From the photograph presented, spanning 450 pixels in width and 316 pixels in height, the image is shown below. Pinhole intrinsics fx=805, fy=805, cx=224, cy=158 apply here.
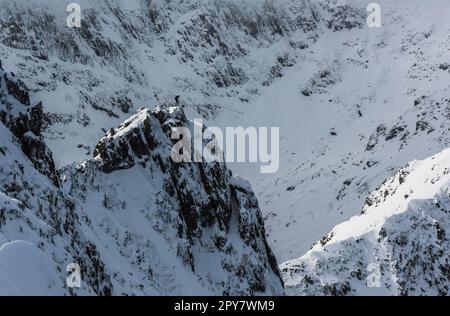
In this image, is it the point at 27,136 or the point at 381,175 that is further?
the point at 381,175

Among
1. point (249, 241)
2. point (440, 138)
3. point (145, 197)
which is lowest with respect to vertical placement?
point (440, 138)

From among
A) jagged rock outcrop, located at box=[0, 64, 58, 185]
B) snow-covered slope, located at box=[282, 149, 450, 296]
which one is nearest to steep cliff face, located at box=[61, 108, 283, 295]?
snow-covered slope, located at box=[282, 149, 450, 296]

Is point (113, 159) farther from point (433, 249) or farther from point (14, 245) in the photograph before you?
point (14, 245)

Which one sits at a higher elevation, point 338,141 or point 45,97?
point 45,97

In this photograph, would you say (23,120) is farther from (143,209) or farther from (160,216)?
(160,216)

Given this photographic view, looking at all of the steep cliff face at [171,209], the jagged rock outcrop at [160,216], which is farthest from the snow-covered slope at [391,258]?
the steep cliff face at [171,209]

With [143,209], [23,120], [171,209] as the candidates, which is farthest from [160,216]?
[23,120]

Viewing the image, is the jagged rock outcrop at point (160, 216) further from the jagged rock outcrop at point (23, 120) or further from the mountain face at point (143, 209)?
the jagged rock outcrop at point (23, 120)
